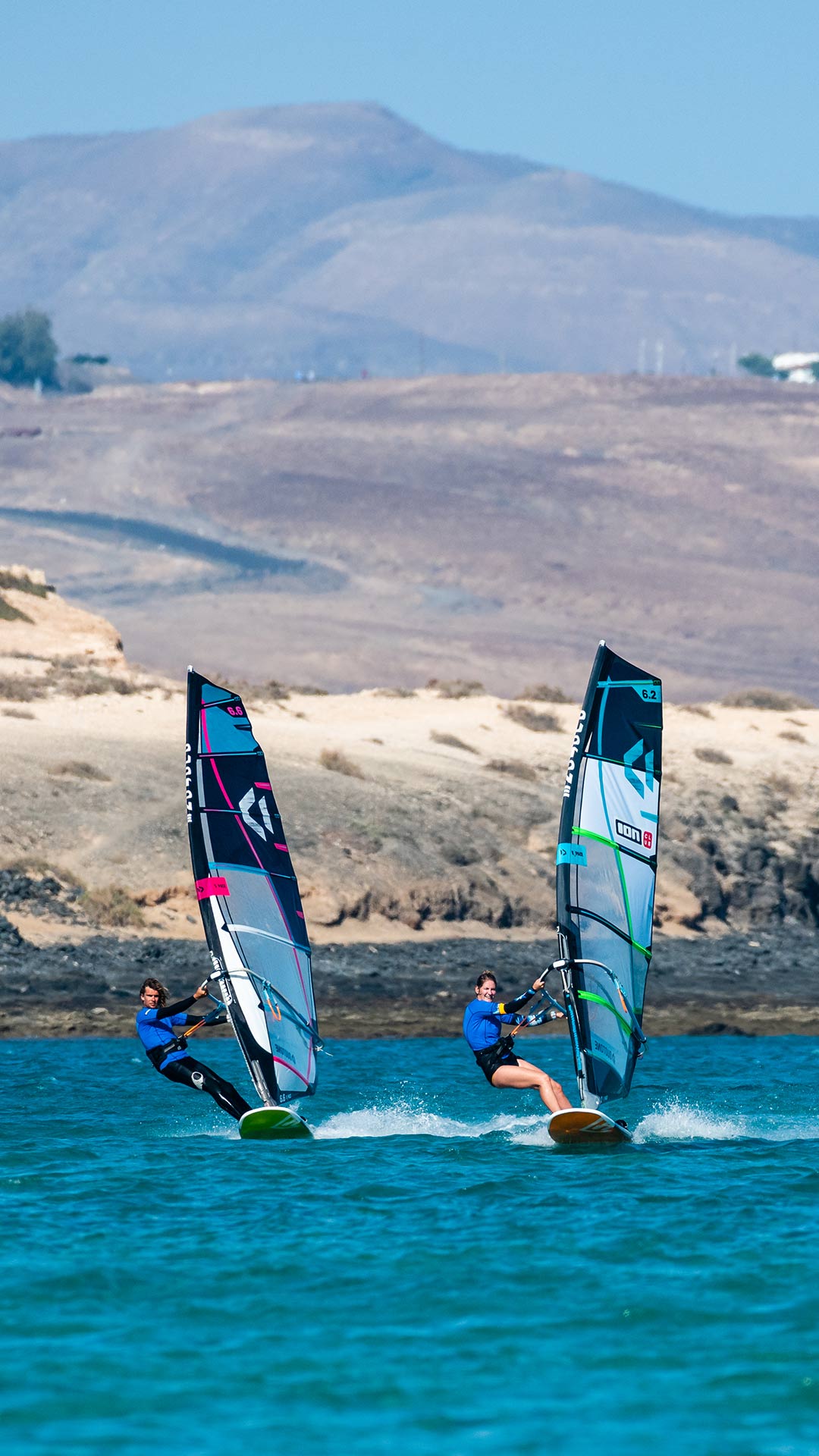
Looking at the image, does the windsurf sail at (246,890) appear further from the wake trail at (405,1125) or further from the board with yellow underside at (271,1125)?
the wake trail at (405,1125)

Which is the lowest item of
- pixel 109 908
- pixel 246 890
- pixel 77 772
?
pixel 109 908

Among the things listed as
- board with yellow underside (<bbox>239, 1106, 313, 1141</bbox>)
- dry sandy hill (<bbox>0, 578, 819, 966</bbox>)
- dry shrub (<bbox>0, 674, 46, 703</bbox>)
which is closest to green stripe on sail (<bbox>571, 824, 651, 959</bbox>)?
board with yellow underside (<bbox>239, 1106, 313, 1141</bbox>)

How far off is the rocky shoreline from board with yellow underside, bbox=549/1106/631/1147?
26.1 feet

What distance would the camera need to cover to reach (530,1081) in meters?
16.9

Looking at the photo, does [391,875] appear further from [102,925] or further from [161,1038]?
[161,1038]

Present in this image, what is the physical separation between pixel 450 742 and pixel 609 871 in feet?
75.6

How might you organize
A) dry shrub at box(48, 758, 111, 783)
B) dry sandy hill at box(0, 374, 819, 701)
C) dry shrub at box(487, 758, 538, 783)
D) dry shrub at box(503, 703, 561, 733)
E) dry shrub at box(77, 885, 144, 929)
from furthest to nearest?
dry sandy hill at box(0, 374, 819, 701) → dry shrub at box(503, 703, 561, 733) → dry shrub at box(487, 758, 538, 783) → dry shrub at box(48, 758, 111, 783) → dry shrub at box(77, 885, 144, 929)

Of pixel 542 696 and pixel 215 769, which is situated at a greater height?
pixel 215 769

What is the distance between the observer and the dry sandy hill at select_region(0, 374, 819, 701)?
90938 millimetres

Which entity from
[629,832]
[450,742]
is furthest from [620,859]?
[450,742]

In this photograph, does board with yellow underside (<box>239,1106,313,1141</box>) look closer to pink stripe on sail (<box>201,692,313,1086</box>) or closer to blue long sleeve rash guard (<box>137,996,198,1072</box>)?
pink stripe on sail (<box>201,692,313,1086</box>)

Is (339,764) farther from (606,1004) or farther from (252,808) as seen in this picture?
(606,1004)

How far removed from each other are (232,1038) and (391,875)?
524 cm

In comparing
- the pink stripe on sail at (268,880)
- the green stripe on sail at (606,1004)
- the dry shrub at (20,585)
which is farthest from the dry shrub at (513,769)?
the green stripe on sail at (606,1004)
